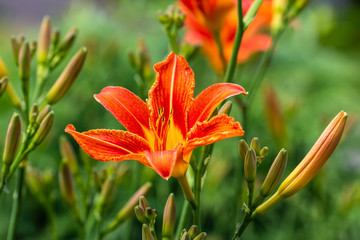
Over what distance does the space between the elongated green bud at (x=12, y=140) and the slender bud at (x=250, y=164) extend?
0.25 metres

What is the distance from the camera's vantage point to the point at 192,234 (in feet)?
1.53

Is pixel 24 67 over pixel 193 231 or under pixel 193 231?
over

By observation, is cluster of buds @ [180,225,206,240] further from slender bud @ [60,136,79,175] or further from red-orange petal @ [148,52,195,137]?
slender bud @ [60,136,79,175]

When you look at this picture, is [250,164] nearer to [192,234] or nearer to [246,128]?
[192,234]

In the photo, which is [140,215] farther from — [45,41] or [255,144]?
[45,41]

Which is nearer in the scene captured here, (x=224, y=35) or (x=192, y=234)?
(x=192, y=234)

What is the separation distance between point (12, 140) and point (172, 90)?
0.18 metres

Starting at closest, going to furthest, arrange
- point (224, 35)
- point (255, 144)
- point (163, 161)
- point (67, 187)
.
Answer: point (163, 161) → point (255, 144) → point (67, 187) → point (224, 35)

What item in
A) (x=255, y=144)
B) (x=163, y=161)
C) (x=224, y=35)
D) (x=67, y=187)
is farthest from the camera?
(x=224, y=35)

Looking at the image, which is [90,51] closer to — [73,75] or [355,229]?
[73,75]

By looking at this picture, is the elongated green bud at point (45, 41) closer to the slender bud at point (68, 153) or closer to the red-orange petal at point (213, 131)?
the slender bud at point (68, 153)

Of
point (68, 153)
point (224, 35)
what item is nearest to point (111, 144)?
point (68, 153)

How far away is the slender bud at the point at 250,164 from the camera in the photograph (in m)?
0.48

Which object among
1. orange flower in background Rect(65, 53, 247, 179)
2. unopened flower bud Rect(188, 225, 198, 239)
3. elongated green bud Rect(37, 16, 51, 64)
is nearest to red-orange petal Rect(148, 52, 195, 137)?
orange flower in background Rect(65, 53, 247, 179)
